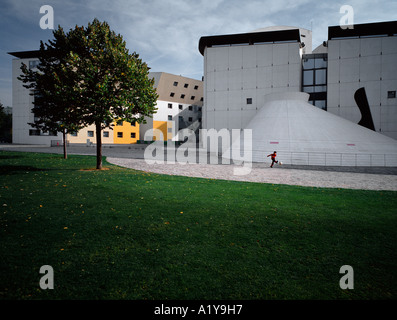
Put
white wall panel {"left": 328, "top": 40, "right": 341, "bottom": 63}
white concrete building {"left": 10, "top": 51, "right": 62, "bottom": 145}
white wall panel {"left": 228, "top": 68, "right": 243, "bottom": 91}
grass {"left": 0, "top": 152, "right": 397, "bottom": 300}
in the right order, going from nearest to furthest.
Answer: grass {"left": 0, "top": 152, "right": 397, "bottom": 300} → white wall panel {"left": 328, "top": 40, "right": 341, "bottom": 63} → white wall panel {"left": 228, "top": 68, "right": 243, "bottom": 91} → white concrete building {"left": 10, "top": 51, "right": 62, "bottom": 145}

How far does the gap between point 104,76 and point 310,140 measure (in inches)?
818

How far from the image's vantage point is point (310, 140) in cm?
2455

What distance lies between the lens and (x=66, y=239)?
477 centimetres

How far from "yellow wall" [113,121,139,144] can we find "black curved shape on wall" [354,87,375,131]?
147 ft

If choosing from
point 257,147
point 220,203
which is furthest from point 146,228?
point 257,147

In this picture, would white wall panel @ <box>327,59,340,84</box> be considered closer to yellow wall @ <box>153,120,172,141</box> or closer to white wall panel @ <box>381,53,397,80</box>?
white wall panel @ <box>381,53,397,80</box>

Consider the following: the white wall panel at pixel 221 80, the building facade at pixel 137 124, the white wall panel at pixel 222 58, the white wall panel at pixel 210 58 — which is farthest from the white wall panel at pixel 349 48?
the building facade at pixel 137 124

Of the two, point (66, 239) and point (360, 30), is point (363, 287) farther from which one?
point (360, 30)

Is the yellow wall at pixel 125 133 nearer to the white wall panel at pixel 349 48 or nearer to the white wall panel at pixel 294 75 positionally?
the white wall panel at pixel 294 75

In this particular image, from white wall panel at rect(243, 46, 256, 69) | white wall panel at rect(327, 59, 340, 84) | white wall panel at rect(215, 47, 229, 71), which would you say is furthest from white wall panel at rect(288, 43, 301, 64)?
white wall panel at rect(215, 47, 229, 71)

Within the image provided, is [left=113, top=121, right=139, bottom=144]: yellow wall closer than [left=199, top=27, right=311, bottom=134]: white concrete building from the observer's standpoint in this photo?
No

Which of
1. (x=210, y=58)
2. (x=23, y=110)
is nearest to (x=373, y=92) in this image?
(x=210, y=58)

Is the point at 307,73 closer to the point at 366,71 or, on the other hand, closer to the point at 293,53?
the point at 293,53

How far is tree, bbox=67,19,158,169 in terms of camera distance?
12.2m
